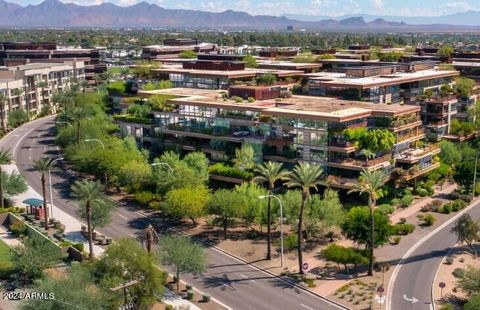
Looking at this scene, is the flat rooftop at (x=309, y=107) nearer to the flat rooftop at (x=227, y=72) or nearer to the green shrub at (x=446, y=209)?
the flat rooftop at (x=227, y=72)

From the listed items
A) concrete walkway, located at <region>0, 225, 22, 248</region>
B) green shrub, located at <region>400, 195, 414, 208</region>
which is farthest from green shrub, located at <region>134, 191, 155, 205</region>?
green shrub, located at <region>400, 195, 414, 208</region>

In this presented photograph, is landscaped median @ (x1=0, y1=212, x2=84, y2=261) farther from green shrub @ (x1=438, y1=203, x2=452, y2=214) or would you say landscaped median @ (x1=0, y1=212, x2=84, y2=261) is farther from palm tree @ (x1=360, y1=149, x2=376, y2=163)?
green shrub @ (x1=438, y1=203, x2=452, y2=214)

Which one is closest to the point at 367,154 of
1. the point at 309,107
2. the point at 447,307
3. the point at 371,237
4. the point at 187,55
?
the point at 309,107

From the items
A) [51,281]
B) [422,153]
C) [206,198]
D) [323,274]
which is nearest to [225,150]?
[206,198]

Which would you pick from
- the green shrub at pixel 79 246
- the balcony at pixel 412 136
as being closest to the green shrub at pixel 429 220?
the balcony at pixel 412 136

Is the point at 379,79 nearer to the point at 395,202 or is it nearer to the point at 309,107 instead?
the point at 309,107

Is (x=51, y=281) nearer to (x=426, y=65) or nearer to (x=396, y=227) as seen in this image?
(x=396, y=227)
